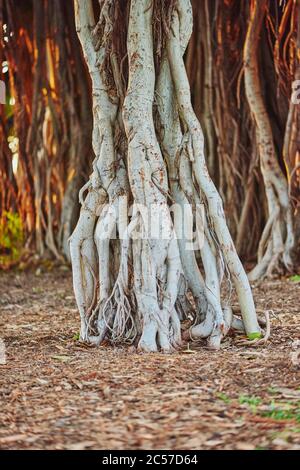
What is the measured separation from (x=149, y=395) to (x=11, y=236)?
6.61 m

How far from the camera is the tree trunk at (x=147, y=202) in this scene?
4.33 m

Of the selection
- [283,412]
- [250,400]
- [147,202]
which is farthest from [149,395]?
[147,202]

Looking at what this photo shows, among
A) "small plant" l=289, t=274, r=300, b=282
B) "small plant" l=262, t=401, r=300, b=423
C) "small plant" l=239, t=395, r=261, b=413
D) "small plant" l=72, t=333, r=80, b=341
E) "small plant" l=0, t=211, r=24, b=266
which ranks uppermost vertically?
"small plant" l=0, t=211, r=24, b=266

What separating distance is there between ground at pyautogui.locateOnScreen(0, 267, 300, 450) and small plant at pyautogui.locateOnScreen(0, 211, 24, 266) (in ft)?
15.4

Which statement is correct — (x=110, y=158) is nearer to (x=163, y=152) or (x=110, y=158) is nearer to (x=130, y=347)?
(x=163, y=152)

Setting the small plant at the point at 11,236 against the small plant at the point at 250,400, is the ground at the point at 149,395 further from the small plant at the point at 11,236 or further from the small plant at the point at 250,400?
the small plant at the point at 11,236

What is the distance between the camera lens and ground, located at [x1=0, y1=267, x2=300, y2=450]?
9.42 feet

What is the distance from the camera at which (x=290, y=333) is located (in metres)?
4.55

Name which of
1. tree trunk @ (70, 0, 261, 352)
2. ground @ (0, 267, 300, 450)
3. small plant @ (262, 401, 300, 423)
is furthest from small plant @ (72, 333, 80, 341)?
small plant @ (262, 401, 300, 423)

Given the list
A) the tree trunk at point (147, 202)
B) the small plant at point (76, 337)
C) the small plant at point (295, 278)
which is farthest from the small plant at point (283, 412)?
the small plant at point (295, 278)

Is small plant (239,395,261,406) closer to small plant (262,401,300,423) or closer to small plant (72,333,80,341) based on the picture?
small plant (262,401,300,423)

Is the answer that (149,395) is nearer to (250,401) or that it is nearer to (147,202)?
(250,401)
